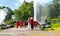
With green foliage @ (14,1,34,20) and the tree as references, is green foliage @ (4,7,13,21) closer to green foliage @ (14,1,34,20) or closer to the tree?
green foliage @ (14,1,34,20)

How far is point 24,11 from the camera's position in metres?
28.7

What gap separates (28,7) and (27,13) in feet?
4.65

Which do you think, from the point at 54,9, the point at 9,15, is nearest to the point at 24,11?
the point at 9,15

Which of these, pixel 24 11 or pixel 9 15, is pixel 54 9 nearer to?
pixel 24 11

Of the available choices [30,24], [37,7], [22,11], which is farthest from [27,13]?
[30,24]

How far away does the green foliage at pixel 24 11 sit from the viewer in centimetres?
2745

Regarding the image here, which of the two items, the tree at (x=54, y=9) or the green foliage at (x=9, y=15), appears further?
the green foliage at (x=9, y=15)

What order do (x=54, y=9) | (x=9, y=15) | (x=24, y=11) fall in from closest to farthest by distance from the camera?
(x=54, y=9) < (x=9, y=15) < (x=24, y=11)

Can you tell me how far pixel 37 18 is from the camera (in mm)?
24406

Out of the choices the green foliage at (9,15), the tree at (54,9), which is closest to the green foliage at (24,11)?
the green foliage at (9,15)

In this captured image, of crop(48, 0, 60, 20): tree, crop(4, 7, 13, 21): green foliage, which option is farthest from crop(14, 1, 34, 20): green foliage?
crop(48, 0, 60, 20): tree

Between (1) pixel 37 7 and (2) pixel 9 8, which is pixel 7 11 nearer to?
(2) pixel 9 8

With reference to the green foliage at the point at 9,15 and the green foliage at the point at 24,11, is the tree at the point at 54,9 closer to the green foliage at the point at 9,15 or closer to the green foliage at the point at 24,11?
the green foliage at the point at 24,11

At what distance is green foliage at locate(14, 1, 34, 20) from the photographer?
1081 inches
